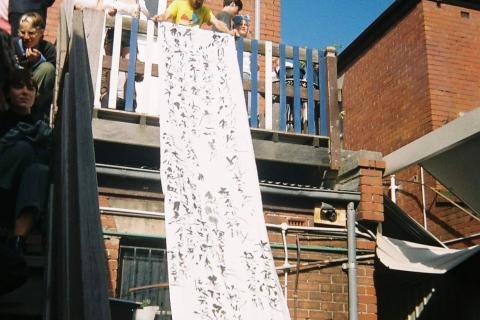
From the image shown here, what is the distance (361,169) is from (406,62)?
19.3 ft

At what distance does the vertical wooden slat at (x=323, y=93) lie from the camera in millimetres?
6516

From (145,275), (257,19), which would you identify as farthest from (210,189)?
(257,19)

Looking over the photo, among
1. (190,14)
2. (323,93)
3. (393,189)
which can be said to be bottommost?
(393,189)

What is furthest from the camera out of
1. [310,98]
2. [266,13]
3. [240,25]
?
[266,13]

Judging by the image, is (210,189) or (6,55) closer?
(6,55)

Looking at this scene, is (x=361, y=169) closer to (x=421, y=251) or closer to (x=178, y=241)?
(x=421, y=251)

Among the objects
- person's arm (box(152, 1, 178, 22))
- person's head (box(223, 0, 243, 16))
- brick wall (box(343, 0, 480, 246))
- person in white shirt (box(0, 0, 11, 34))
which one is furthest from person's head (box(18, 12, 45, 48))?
brick wall (box(343, 0, 480, 246))

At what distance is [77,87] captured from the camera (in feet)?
9.96

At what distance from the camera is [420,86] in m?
10.9

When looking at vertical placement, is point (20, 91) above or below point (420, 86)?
below

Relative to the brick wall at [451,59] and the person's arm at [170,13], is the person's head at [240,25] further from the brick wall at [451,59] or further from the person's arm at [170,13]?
the brick wall at [451,59]

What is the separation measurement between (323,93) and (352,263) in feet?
6.19

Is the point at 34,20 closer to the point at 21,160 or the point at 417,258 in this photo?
the point at 21,160

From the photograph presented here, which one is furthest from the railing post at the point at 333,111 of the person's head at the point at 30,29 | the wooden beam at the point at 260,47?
the person's head at the point at 30,29
